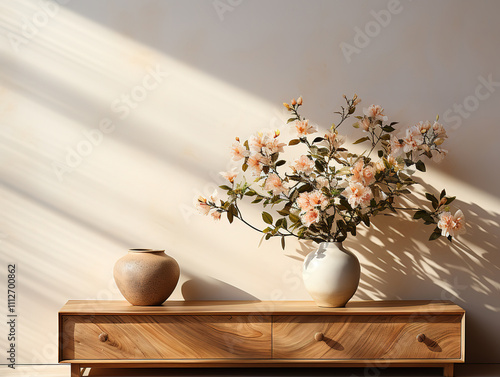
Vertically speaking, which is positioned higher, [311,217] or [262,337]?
[311,217]

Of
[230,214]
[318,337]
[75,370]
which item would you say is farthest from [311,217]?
[75,370]

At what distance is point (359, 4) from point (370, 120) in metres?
0.61

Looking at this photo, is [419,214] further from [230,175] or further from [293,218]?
[230,175]

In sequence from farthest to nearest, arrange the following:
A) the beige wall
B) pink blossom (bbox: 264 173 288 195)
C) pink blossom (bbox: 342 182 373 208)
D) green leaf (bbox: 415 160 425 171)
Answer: the beige wall < green leaf (bbox: 415 160 425 171) < pink blossom (bbox: 264 173 288 195) < pink blossom (bbox: 342 182 373 208)

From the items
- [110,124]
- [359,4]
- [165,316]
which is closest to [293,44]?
[359,4]

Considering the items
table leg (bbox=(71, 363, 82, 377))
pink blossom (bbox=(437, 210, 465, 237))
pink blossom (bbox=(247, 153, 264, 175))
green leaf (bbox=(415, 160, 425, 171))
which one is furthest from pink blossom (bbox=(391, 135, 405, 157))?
table leg (bbox=(71, 363, 82, 377))

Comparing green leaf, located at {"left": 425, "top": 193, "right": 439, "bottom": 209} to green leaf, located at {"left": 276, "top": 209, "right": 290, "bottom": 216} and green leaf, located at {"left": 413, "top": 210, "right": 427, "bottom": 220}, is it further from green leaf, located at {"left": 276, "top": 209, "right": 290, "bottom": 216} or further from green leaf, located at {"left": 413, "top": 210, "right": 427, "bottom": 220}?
green leaf, located at {"left": 276, "top": 209, "right": 290, "bottom": 216}

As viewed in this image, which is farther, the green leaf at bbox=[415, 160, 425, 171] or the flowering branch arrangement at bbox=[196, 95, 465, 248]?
the green leaf at bbox=[415, 160, 425, 171]

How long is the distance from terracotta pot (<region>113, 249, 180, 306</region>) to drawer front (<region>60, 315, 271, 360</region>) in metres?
0.12

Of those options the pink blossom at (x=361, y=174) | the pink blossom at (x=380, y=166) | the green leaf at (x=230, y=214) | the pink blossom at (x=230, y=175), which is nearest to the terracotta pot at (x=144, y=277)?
the green leaf at (x=230, y=214)

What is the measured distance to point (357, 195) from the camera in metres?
2.32

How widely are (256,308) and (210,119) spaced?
37.0 inches

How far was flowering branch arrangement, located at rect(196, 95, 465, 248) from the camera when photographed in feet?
7.86

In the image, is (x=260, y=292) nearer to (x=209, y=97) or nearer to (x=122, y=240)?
(x=122, y=240)
